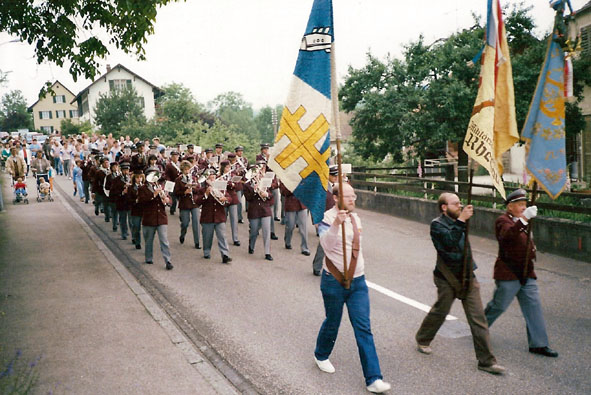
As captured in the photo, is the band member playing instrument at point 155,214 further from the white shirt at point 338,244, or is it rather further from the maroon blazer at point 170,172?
the white shirt at point 338,244

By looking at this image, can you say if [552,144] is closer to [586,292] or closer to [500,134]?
[500,134]

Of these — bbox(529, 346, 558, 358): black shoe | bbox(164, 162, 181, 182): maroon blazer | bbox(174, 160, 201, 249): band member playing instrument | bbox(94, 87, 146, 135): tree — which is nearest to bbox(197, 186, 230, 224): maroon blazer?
bbox(174, 160, 201, 249): band member playing instrument

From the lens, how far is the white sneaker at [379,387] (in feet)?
16.5

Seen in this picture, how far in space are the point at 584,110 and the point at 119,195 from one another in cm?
1515

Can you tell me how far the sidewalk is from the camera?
5.42 meters

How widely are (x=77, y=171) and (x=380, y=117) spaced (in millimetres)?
12202

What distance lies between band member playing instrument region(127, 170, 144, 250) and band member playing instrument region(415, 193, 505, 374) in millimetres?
6896

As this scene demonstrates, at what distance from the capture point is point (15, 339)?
6.59m

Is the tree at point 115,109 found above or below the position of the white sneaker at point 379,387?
above

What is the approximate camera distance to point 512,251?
5.94 metres

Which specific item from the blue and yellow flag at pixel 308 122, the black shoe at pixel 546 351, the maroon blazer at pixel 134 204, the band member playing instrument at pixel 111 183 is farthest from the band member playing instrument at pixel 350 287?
the band member playing instrument at pixel 111 183

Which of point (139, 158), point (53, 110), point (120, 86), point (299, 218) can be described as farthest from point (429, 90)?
point (53, 110)

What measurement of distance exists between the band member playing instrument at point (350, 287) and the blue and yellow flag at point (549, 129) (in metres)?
2.32

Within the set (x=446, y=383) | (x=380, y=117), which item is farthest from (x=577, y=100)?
(x=446, y=383)
